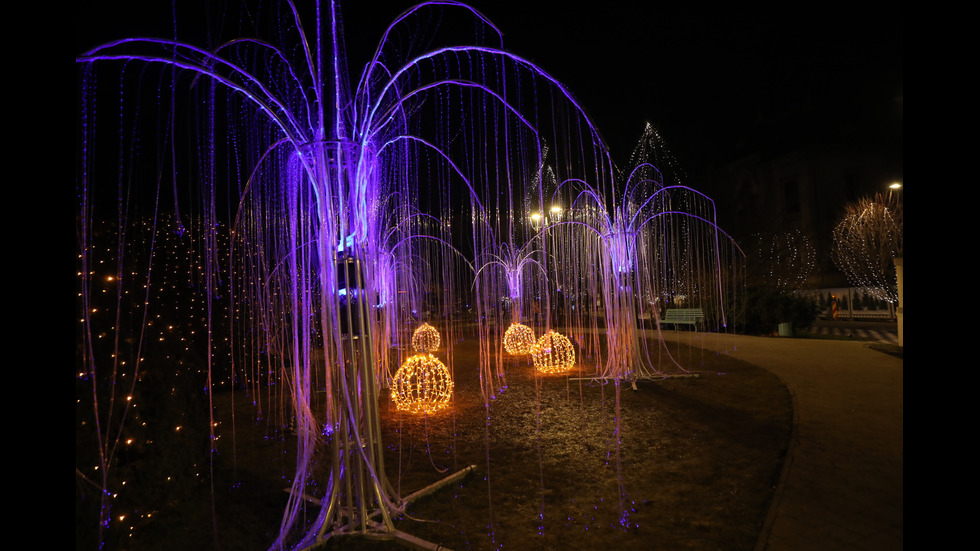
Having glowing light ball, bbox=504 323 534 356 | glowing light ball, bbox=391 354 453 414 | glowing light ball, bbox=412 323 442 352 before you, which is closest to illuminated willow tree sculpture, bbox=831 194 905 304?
glowing light ball, bbox=504 323 534 356

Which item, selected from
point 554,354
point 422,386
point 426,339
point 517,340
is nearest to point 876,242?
point 517,340

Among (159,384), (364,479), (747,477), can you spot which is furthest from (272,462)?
(747,477)

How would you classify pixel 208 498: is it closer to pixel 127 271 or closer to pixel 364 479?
pixel 364 479

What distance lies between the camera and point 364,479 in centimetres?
414

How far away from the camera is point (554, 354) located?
1166cm

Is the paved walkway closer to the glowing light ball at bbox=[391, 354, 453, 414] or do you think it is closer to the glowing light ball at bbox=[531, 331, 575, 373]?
the glowing light ball at bbox=[531, 331, 575, 373]

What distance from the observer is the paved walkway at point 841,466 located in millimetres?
3742

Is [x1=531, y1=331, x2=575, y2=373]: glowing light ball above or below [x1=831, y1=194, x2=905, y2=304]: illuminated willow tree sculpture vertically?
below

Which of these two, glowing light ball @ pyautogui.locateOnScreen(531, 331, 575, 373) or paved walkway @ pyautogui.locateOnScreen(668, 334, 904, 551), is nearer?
paved walkway @ pyautogui.locateOnScreen(668, 334, 904, 551)

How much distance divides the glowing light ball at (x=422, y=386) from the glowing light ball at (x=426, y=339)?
713 centimetres

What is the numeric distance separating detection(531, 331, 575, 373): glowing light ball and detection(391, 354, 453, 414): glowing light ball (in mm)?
3479

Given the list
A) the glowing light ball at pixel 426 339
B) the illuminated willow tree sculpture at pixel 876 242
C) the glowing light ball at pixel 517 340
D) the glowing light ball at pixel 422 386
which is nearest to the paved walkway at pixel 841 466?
the glowing light ball at pixel 422 386

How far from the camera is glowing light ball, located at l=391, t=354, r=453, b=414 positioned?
8211 millimetres

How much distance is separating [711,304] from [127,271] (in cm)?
2157
